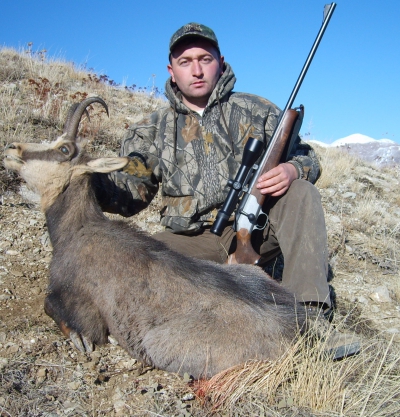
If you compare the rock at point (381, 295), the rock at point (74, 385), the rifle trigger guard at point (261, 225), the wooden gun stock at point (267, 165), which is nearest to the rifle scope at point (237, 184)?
the wooden gun stock at point (267, 165)

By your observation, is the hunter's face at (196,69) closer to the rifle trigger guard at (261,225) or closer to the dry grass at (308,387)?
the rifle trigger guard at (261,225)

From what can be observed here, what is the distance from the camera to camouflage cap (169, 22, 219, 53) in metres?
4.97

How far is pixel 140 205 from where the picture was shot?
507 cm

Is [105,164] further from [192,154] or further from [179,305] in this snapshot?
[179,305]

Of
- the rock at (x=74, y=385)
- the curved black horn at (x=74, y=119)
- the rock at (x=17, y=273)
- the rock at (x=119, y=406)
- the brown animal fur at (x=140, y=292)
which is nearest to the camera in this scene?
the rock at (x=119, y=406)

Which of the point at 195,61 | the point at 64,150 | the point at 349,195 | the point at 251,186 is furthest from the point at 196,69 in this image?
the point at 349,195

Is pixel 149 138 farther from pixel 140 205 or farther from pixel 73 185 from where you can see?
pixel 73 185

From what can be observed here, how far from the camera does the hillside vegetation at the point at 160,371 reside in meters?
2.94

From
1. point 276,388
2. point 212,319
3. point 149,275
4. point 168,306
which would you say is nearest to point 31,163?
point 149,275

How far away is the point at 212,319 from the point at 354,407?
1.12m

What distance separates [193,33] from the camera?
496cm

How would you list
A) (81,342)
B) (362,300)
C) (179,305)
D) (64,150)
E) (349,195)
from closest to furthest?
1. (179,305)
2. (81,342)
3. (64,150)
4. (362,300)
5. (349,195)

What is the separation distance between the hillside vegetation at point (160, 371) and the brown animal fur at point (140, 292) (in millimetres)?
156

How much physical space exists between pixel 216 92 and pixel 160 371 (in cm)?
306
